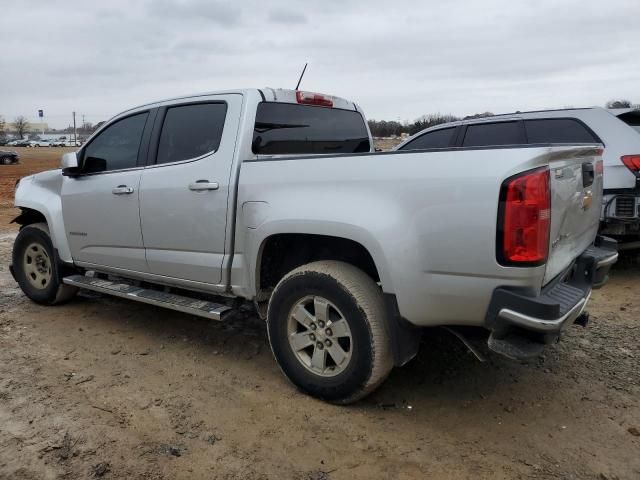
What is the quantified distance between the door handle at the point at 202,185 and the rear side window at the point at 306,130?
38 cm

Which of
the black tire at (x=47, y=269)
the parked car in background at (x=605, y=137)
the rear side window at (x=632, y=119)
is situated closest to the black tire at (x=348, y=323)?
the black tire at (x=47, y=269)

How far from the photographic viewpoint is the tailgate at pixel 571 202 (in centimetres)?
268

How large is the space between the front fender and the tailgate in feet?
13.6

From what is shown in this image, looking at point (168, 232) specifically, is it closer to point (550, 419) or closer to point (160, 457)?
point (160, 457)

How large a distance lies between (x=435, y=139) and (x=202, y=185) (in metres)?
3.88

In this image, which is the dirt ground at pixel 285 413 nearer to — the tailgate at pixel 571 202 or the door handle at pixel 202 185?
the tailgate at pixel 571 202

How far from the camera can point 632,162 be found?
550cm

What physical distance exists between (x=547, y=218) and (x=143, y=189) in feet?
9.58

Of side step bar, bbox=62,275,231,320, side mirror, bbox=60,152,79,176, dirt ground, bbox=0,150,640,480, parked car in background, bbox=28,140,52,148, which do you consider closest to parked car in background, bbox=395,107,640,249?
dirt ground, bbox=0,150,640,480

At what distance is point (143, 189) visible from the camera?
13.6ft

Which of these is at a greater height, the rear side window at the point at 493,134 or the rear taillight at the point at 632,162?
the rear side window at the point at 493,134

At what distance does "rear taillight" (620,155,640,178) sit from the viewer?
5469 mm

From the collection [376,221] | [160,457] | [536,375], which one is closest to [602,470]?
[536,375]

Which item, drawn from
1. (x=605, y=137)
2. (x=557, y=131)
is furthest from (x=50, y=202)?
(x=605, y=137)
